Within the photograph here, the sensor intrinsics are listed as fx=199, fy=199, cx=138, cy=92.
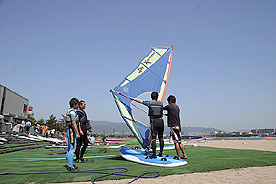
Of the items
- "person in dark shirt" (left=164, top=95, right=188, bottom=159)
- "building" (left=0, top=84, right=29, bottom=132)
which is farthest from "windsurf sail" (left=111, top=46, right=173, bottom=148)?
"building" (left=0, top=84, right=29, bottom=132)

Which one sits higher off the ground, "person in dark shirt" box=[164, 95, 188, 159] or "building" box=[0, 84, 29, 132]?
"building" box=[0, 84, 29, 132]

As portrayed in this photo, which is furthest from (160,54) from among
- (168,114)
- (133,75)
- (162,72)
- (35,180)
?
(35,180)

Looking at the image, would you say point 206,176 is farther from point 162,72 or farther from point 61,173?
point 162,72

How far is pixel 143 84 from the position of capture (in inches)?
271

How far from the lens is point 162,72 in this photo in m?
7.35

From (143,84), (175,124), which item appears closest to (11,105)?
(143,84)

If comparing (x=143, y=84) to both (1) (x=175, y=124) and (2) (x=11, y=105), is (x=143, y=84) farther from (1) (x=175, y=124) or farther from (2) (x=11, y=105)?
(2) (x=11, y=105)

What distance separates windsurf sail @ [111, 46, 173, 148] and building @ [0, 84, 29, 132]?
2173cm

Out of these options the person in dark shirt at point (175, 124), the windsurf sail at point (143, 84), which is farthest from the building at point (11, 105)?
the person in dark shirt at point (175, 124)

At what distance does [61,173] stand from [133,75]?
3978 mm

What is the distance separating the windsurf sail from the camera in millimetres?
6129

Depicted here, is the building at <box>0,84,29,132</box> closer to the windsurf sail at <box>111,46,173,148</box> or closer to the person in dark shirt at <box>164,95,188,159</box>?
the windsurf sail at <box>111,46,173,148</box>

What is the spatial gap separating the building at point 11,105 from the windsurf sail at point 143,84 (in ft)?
71.3

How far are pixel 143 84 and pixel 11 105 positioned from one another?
31.3 m
